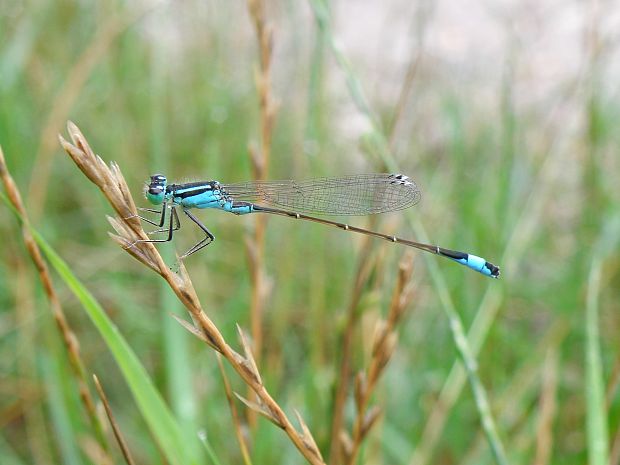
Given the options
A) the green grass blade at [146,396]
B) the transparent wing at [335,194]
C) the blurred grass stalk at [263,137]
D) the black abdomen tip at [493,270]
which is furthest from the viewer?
the transparent wing at [335,194]

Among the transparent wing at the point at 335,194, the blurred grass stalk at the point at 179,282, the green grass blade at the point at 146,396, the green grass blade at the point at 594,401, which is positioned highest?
the transparent wing at the point at 335,194

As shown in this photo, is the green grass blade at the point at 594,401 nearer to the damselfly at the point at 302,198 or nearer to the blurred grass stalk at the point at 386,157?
the blurred grass stalk at the point at 386,157

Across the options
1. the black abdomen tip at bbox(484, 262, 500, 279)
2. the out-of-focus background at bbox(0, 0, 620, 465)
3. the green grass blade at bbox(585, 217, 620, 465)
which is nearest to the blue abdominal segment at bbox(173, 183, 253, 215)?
the out-of-focus background at bbox(0, 0, 620, 465)

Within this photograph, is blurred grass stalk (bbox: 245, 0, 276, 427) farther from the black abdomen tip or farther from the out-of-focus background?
the black abdomen tip

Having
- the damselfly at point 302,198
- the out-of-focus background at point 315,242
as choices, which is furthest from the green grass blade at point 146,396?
the damselfly at point 302,198

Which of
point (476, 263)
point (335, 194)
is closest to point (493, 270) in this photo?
point (476, 263)

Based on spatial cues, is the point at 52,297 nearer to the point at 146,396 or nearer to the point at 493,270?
the point at 146,396

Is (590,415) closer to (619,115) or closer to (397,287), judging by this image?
(397,287)
